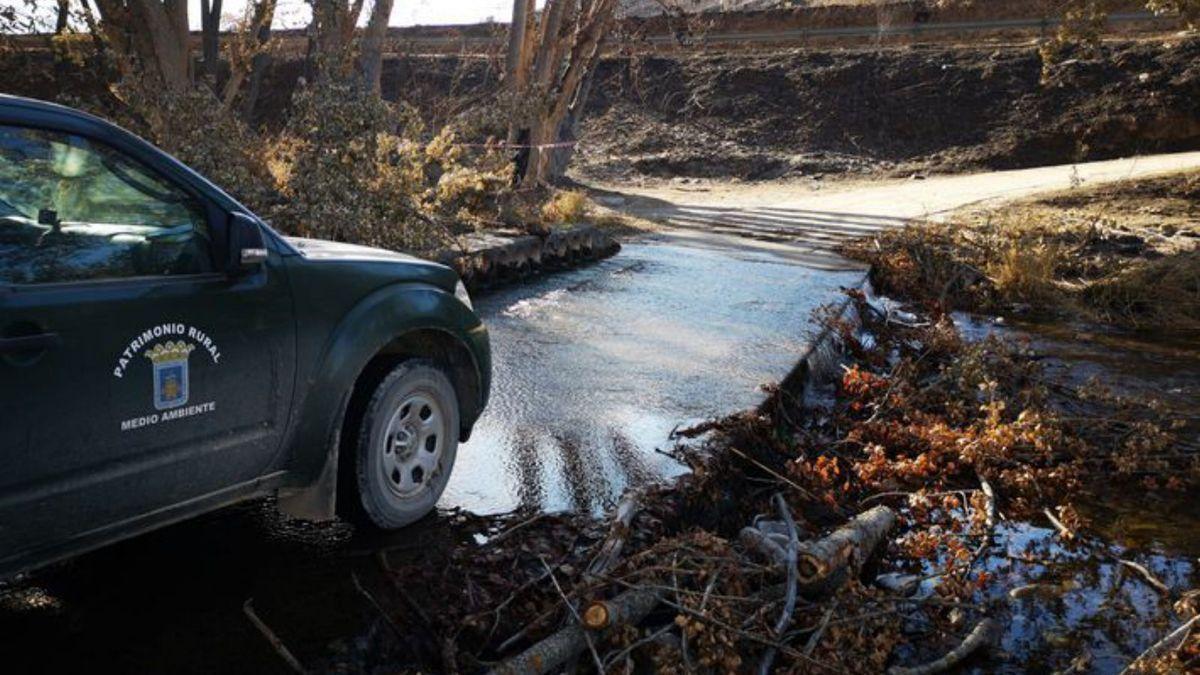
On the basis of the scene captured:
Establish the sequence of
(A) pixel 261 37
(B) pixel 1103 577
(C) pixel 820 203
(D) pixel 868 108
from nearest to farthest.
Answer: (B) pixel 1103 577 → (A) pixel 261 37 → (C) pixel 820 203 → (D) pixel 868 108

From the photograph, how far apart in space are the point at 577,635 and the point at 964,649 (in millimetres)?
1556

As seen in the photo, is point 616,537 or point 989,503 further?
point 989,503

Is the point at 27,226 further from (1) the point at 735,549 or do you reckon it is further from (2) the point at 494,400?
(2) the point at 494,400

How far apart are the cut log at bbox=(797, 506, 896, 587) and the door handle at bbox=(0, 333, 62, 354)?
8.78ft

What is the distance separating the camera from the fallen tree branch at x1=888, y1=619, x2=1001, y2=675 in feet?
12.6

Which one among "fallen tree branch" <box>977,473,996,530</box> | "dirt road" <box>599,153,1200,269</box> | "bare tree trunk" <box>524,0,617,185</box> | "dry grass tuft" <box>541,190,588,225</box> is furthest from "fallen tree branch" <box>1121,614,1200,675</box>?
"bare tree trunk" <box>524,0,617,185</box>

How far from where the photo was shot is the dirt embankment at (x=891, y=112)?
3020cm

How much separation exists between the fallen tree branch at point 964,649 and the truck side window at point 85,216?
2.87 m

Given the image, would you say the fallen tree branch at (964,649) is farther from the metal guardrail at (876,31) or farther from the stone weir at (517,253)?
the metal guardrail at (876,31)

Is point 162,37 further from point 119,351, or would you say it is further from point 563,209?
point 119,351

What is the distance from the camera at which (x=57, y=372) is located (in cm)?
302

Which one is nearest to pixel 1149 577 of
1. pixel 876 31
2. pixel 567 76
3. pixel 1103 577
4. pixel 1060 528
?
pixel 1103 577

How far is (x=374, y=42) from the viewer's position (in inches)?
689

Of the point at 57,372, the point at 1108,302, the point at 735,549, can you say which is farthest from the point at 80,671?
the point at 1108,302
